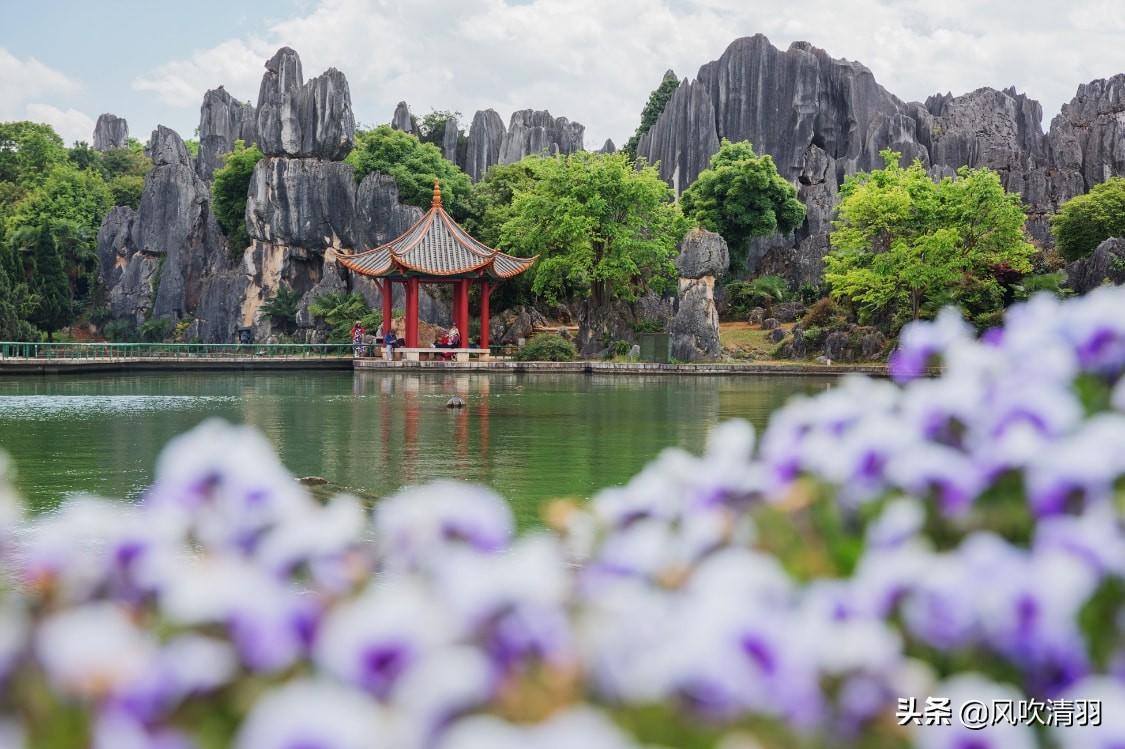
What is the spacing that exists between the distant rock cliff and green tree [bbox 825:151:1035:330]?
44.0ft

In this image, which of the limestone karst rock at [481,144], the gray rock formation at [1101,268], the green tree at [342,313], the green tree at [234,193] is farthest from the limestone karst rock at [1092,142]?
the green tree at [234,193]

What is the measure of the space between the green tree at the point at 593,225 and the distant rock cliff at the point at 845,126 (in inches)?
488

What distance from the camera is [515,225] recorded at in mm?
32094

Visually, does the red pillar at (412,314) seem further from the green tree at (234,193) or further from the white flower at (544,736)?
the white flower at (544,736)

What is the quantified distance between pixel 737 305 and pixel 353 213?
1450cm

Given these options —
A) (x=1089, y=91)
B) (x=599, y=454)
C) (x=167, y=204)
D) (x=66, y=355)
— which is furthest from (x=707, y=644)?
(x=1089, y=91)

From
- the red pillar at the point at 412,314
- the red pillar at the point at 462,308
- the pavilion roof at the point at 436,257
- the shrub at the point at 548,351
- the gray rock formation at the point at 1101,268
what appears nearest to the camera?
the gray rock formation at the point at 1101,268

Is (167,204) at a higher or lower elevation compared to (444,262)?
higher

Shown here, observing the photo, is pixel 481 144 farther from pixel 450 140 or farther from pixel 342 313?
pixel 342 313

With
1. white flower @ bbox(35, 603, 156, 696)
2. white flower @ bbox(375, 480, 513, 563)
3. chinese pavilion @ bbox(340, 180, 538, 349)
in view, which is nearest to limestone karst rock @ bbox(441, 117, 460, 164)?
chinese pavilion @ bbox(340, 180, 538, 349)

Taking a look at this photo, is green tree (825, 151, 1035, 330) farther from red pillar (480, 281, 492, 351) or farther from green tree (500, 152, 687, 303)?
red pillar (480, 281, 492, 351)

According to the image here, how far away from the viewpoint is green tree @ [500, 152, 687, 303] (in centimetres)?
2991

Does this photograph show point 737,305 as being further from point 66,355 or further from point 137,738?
point 137,738

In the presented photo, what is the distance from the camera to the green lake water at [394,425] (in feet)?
26.8
